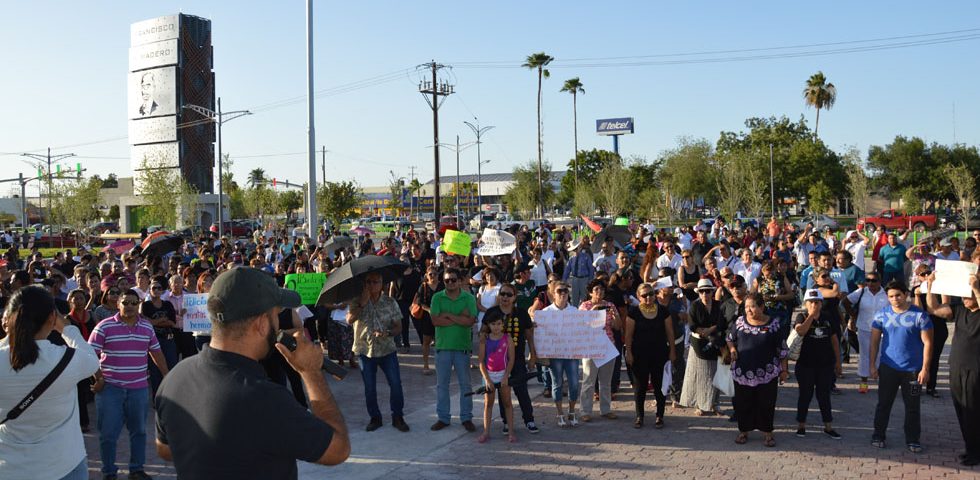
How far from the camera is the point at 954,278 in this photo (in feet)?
24.0

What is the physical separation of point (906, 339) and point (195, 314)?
7.58 meters

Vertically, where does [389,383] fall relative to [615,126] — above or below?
below

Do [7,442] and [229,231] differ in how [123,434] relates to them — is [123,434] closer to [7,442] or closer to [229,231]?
[7,442]

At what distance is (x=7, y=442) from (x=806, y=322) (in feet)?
22.8

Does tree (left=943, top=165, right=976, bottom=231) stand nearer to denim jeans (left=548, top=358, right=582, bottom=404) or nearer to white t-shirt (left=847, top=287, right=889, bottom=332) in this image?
white t-shirt (left=847, top=287, right=889, bottom=332)

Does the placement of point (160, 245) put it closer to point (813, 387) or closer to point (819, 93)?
point (813, 387)

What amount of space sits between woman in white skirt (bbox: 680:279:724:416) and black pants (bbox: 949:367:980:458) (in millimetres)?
2323

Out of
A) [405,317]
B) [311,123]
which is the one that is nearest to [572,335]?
[405,317]

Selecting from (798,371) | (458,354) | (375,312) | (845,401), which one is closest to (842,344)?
(845,401)

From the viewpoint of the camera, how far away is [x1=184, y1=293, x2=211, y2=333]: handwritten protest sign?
8.83 m

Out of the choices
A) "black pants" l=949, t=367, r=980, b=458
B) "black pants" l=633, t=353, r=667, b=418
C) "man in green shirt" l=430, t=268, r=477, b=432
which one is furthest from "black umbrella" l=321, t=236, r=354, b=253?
"black pants" l=949, t=367, r=980, b=458

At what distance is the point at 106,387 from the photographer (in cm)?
671

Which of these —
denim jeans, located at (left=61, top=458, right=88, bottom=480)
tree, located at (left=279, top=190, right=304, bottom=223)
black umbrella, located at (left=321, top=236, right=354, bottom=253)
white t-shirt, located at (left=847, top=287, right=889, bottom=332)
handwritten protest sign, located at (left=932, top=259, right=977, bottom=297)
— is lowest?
denim jeans, located at (left=61, top=458, right=88, bottom=480)

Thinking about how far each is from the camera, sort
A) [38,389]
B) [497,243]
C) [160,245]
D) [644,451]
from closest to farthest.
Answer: [38,389], [644,451], [497,243], [160,245]
